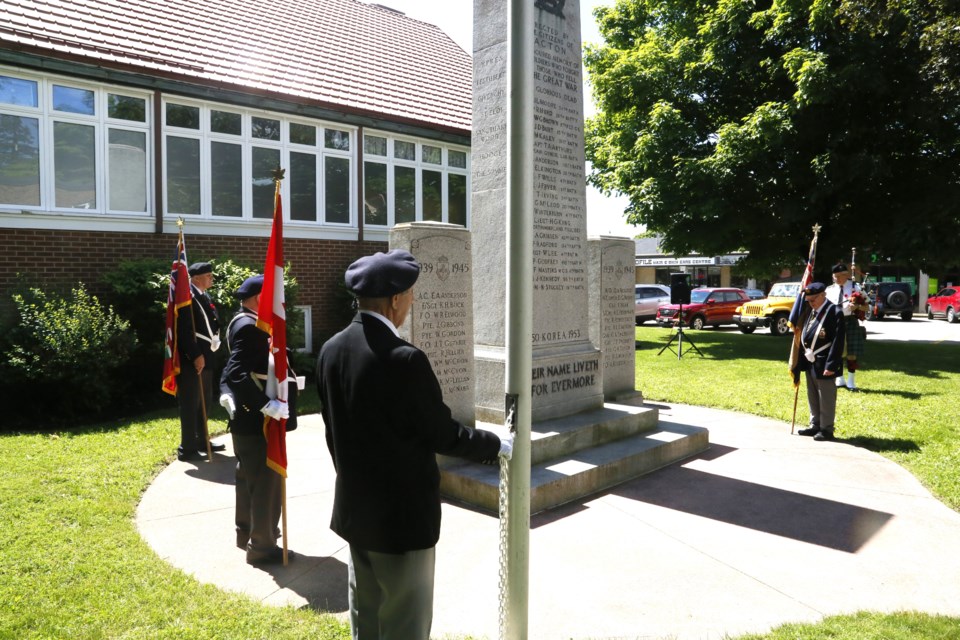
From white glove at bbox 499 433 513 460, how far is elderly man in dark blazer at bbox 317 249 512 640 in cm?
12

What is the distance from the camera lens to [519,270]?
10.3 feet

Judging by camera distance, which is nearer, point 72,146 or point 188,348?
point 188,348

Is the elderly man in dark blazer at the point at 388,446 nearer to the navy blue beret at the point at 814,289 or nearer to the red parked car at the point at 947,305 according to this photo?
the navy blue beret at the point at 814,289

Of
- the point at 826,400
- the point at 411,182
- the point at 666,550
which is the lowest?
the point at 666,550

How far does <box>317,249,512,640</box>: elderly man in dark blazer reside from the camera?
2.73 m

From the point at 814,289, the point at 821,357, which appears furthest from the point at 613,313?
→ the point at 821,357

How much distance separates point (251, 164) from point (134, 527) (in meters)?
9.89

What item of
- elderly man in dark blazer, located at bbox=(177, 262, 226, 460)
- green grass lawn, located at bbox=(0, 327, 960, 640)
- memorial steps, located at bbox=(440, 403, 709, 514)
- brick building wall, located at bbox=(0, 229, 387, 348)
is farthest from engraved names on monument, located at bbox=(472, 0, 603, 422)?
brick building wall, located at bbox=(0, 229, 387, 348)

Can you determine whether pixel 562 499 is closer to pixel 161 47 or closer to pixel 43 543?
pixel 43 543

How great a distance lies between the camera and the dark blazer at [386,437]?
2725 mm

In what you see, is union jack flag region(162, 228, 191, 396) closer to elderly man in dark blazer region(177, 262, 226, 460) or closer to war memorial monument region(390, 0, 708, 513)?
elderly man in dark blazer region(177, 262, 226, 460)

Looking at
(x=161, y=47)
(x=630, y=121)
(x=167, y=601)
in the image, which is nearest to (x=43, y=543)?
(x=167, y=601)

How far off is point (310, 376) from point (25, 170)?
5.79 metres

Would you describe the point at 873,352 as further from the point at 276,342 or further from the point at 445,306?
the point at 276,342
